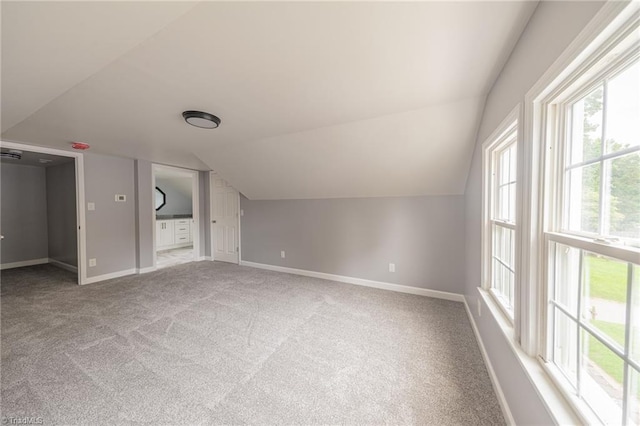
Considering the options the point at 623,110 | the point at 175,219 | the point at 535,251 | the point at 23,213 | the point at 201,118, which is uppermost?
the point at 201,118

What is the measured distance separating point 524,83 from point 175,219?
301 inches

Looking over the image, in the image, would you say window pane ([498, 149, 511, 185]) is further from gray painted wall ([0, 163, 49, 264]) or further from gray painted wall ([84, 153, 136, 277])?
gray painted wall ([0, 163, 49, 264])

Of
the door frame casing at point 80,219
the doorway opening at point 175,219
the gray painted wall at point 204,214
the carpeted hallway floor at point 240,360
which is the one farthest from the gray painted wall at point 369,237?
the door frame casing at point 80,219

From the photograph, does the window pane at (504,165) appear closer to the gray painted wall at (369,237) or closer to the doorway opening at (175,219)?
the gray painted wall at (369,237)

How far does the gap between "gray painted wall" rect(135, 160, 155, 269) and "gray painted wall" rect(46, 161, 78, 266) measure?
1.23 meters

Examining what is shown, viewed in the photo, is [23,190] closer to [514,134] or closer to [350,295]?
[350,295]

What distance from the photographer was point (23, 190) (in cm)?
464

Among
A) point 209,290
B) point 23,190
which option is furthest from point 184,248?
point 209,290

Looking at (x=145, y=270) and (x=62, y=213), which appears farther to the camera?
(x=62, y=213)

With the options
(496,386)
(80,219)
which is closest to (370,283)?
(496,386)

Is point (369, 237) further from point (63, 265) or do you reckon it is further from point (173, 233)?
point (63, 265)

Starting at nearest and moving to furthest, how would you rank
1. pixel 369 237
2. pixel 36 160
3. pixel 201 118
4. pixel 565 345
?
pixel 565 345
pixel 201 118
pixel 369 237
pixel 36 160

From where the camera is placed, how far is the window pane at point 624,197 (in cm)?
63

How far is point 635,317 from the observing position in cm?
63
